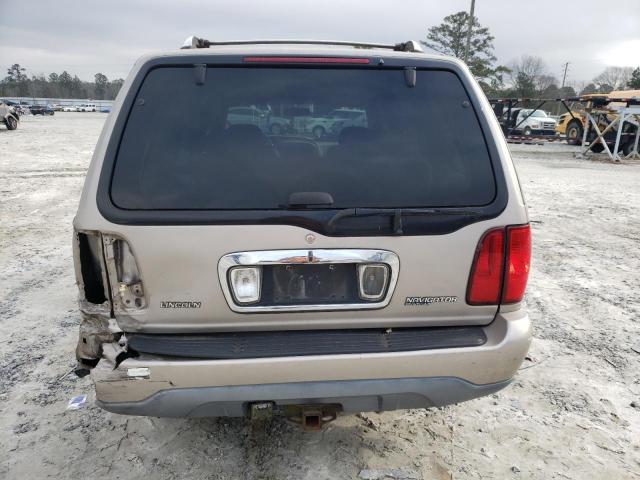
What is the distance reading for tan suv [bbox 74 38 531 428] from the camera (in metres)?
1.95

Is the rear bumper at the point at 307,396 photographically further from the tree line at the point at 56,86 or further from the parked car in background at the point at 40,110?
the tree line at the point at 56,86

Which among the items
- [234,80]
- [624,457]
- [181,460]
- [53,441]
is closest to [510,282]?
[624,457]

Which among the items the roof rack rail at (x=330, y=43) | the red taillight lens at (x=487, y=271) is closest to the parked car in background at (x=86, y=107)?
the roof rack rail at (x=330, y=43)

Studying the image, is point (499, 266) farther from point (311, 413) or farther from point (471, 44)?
point (471, 44)

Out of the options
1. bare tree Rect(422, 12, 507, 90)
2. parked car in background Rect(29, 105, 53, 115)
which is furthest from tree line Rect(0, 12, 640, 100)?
parked car in background Rect(29, 105, 53, 115)

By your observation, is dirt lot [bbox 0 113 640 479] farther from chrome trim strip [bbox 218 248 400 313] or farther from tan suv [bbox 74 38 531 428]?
chrome trim strip [bbox 218 248 400 313]

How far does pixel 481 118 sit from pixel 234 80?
1179mm

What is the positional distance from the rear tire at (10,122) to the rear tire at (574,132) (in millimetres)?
29926

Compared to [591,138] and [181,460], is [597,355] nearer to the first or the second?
[181,460]

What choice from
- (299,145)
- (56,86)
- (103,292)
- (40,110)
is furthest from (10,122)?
(56,86)

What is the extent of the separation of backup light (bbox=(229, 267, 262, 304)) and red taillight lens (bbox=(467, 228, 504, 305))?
0.96 metres

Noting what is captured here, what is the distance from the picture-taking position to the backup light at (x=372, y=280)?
204 centimetres

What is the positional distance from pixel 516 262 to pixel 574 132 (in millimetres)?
26285

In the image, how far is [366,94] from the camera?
2.19 m
